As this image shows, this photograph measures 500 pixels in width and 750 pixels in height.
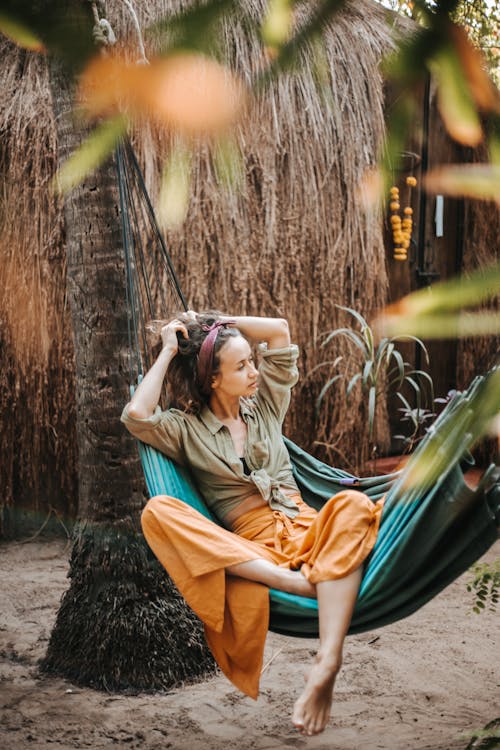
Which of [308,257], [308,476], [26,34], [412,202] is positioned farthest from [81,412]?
Answer: [412,202]

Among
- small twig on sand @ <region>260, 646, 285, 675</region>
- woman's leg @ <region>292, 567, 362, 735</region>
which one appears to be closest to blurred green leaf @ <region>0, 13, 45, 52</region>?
woman's leg @ <region>292, 567, 362, 735</region>

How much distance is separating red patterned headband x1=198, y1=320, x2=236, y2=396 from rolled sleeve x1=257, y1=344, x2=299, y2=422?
0.55ft

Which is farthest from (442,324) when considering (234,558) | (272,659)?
(272,659)

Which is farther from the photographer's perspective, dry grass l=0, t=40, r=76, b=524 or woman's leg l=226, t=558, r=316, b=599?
dry grass l=0, t=40, r=76, b=524

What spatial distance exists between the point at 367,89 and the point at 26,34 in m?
3.93

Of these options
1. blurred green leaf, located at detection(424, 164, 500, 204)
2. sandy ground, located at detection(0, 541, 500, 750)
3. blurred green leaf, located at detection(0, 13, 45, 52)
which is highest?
blurred green leaf, located at detection(0, 13, 45, 52)

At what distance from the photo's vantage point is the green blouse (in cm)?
207

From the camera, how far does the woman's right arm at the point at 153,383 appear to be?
2.01 meters

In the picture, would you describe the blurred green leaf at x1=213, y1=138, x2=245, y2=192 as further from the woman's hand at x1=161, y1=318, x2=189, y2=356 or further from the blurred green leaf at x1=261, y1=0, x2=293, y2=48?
the woman's hand at x1=161, y1=318, x2=189, y2=356

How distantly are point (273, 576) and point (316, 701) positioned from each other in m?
0.31

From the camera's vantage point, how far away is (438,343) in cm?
500

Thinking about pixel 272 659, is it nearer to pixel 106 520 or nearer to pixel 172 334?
pixel 106 520

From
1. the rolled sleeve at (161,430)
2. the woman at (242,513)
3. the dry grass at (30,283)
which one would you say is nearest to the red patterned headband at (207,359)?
the woman at (242,513)

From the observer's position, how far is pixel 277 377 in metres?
2.25
